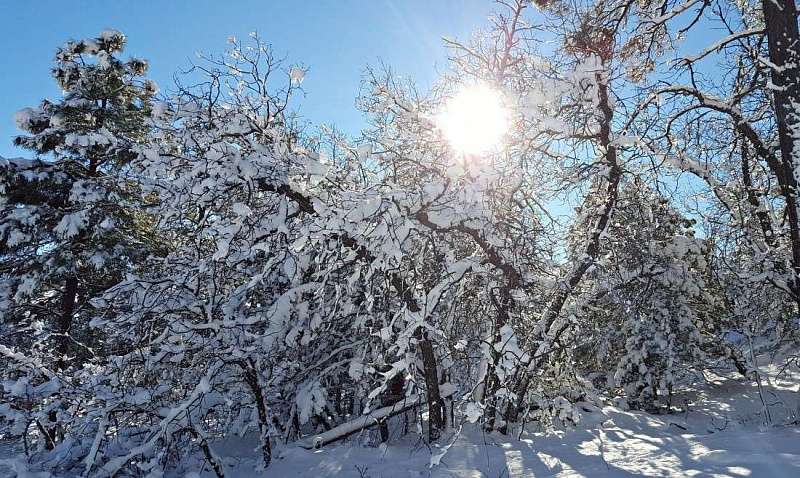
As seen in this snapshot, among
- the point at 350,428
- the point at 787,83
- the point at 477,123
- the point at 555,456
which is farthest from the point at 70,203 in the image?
the point at 787,83

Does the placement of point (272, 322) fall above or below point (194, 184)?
below

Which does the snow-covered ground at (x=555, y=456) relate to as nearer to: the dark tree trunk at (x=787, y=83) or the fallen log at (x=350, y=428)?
the fallen log at (x=350, y=428)

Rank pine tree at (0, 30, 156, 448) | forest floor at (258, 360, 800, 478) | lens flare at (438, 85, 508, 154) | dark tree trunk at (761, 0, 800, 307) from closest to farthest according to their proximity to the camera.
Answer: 1. forest floor at (258, 360, 800, 478)
2. dark tree trunk at (761, 0, 800, 307)
3. lens flare at (438, 85, 508, 154)
4. pine tree at (0, 30, 156, 448)

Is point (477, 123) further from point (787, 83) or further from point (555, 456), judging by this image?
point (555, 456)

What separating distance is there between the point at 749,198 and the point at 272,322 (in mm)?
7927

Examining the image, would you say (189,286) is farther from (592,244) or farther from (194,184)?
(592,244)

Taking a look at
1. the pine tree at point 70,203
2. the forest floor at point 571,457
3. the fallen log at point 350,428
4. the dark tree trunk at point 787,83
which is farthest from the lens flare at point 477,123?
the pine tree at point 70,203

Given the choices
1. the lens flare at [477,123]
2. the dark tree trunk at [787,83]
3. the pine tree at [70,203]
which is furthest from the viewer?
the pine tree at [70,203]

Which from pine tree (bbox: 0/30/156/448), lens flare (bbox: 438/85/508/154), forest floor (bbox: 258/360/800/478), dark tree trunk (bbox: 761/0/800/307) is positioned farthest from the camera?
pine tree (bbox: 0/30/156/448)

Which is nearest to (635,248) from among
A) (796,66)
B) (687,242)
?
(796,66)

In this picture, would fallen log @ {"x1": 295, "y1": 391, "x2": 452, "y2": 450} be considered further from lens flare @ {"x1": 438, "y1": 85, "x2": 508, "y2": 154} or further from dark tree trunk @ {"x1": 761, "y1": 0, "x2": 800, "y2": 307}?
dark tree trunk @ {"x1": 761, "y1": 0, "x2": 800, "y2": 307}

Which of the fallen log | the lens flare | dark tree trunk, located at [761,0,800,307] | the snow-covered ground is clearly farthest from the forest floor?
the lens flare

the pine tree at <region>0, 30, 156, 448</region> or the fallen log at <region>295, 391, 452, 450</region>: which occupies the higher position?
the pine tree at <region>0, 30, 156, 448</region>

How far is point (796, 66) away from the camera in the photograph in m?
5.55
